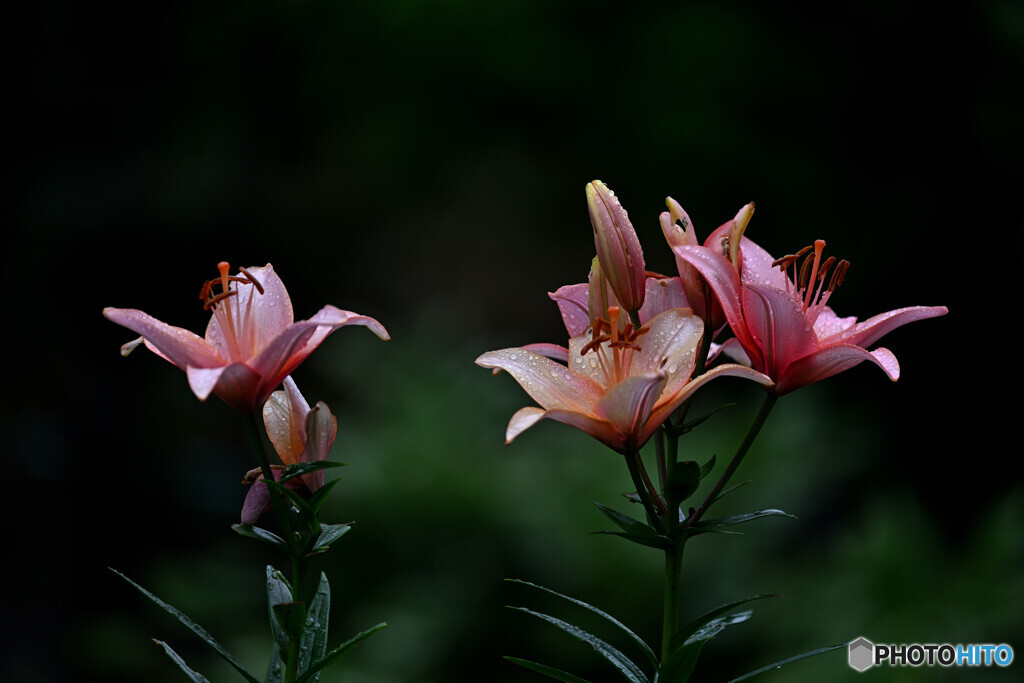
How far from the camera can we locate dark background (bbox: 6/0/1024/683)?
1.66m

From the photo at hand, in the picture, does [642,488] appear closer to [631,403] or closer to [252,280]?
[631,403]

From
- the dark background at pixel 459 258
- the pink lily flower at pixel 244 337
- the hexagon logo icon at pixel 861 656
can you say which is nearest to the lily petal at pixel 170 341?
the pink lily flower at pixel 244 337

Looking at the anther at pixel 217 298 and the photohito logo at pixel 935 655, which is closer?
the anther at pixel 217 298

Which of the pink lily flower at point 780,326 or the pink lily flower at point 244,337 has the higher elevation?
the pink lily flower at point 780,326

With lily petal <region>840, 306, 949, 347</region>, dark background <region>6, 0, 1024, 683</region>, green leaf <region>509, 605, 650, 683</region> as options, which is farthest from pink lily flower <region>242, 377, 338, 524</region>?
dark background <region>6, 0, 1024, 683</region>

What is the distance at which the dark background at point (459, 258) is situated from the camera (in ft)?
5.44

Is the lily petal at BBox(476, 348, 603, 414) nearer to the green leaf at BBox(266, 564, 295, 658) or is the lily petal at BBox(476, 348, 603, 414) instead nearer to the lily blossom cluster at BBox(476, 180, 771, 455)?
the lily blossom cluster at BBox(476, 180, 771, 455)

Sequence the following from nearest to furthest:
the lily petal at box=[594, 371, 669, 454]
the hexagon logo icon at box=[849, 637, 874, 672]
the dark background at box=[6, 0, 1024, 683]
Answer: the lily petal at box=[594, 371, 669, 454], the hexagon logo icon at box=[849, 637, 874, 672], the dark background at box=[6, 0, 1024, 683]

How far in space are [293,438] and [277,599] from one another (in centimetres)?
8

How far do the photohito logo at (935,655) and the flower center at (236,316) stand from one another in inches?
39.1

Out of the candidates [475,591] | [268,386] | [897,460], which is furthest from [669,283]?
[897,460]

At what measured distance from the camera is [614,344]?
1.51 feet

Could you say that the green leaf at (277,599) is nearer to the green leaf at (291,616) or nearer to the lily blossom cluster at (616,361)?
the green leaf at (291,616)

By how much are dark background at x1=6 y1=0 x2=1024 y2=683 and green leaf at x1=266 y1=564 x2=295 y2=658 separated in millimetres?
1100
